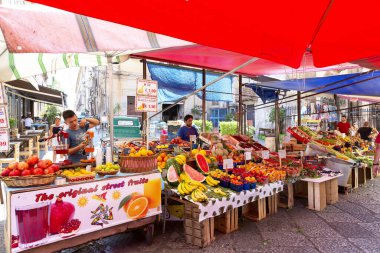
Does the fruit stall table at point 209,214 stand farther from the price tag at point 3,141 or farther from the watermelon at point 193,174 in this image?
the price tag at point 3,141

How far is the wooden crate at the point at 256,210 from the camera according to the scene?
191 inches

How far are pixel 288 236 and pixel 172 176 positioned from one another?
6.81 ft

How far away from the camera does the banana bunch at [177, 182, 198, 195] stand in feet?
12.9

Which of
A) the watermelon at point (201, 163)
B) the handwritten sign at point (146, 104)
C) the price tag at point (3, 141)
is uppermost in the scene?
the handwritten sign at point (146, 104)

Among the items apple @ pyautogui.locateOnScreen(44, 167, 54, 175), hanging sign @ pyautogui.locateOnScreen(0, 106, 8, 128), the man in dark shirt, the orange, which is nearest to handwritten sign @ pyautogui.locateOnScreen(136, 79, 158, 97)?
the orange

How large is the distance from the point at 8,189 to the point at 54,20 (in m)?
1.82

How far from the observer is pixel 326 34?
9.53ft

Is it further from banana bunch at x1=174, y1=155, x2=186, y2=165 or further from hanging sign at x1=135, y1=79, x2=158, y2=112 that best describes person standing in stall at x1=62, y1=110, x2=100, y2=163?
banana bunch at x1=174, y1=155, x2=186, y2=165

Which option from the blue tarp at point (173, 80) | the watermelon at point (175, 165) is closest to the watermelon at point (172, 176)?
the watermelon at point (175, 165)

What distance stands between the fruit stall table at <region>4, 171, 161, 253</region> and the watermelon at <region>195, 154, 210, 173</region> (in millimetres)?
1050

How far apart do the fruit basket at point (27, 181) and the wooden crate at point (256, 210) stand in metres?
3.50

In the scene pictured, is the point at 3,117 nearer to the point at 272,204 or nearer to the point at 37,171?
the point at 37,171

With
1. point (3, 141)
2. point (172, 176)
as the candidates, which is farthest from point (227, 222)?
point (3, 141)

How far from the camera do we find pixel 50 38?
2.61m
